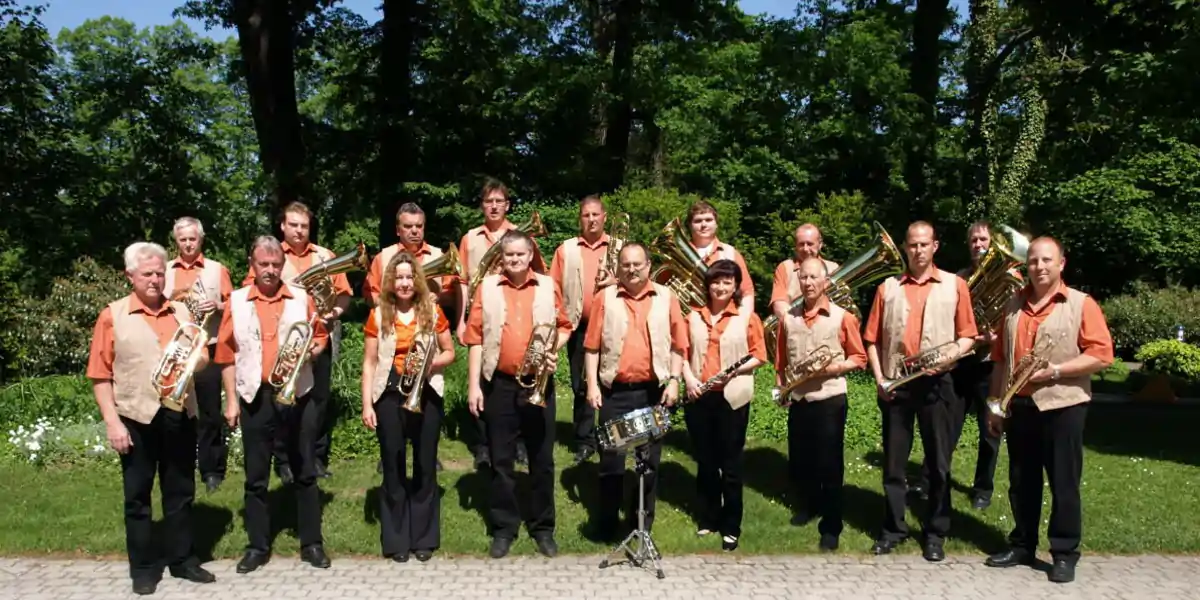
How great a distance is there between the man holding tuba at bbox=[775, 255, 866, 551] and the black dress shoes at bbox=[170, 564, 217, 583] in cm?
372

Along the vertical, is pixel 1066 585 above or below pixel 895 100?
below

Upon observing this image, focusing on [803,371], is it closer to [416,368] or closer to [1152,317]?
[416,368]

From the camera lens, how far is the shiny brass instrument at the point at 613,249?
7.09m

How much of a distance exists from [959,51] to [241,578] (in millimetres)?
23657

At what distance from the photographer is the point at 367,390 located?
5.69 m

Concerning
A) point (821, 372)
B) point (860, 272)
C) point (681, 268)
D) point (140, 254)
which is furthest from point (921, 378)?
point (140, 254)

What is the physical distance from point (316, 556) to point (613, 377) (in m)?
2.14

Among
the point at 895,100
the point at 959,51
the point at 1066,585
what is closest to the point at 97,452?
the point at 1066,585

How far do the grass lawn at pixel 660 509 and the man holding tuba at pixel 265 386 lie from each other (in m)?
0.34

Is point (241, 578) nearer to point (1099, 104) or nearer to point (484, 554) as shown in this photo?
point (484, 554)

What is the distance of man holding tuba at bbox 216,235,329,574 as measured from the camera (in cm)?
553

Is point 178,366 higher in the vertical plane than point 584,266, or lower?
lower

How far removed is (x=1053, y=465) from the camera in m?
5.55

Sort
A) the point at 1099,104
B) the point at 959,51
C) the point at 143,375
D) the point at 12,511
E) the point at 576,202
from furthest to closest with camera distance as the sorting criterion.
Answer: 1. the point at 959,51
2. the point at 576,202
3. the point at 1099,104
4. the point at 12,511
5. the point at 143,375
